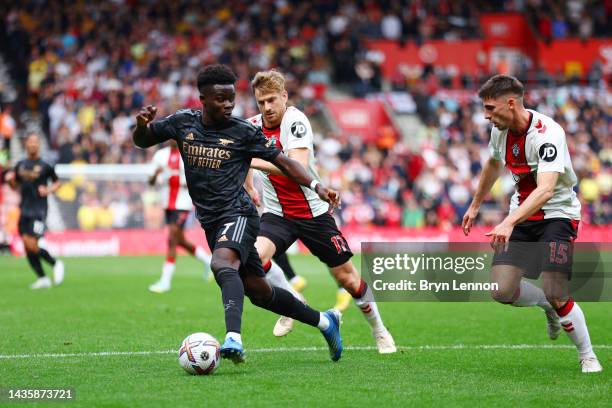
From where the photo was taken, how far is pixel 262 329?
37.8ft

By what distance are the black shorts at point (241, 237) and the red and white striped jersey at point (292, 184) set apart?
1580 mm

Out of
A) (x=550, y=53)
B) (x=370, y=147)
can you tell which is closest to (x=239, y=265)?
(x=370, y=147)

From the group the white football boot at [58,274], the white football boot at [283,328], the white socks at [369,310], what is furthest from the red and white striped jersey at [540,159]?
the white football boot at [58,274]

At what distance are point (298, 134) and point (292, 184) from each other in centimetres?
56

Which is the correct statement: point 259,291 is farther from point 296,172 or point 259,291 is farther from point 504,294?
point 504,294

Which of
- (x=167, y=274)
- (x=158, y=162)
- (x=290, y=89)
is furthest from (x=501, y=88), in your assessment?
(x=290, y=89)

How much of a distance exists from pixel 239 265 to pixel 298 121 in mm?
2143

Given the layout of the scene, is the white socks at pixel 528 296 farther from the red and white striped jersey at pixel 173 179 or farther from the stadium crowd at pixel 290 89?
the stadium crowd at pixel 290 89

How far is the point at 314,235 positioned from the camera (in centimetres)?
986

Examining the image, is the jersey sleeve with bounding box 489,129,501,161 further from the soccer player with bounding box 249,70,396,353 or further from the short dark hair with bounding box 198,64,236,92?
the short dark hair with bounding box 198,64,236,92

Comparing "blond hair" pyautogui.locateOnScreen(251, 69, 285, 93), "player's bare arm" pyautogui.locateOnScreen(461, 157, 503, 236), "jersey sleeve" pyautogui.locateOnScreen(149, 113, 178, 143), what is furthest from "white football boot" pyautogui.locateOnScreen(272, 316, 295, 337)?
"jersey sleeve" pyautogui.locateOnScreen(149, 113, 178, 143)

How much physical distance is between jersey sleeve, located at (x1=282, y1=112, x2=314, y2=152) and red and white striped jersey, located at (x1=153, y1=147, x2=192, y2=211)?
7.27 metres

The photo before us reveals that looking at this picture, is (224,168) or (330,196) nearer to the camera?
(330,196)

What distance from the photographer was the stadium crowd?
29406mm
